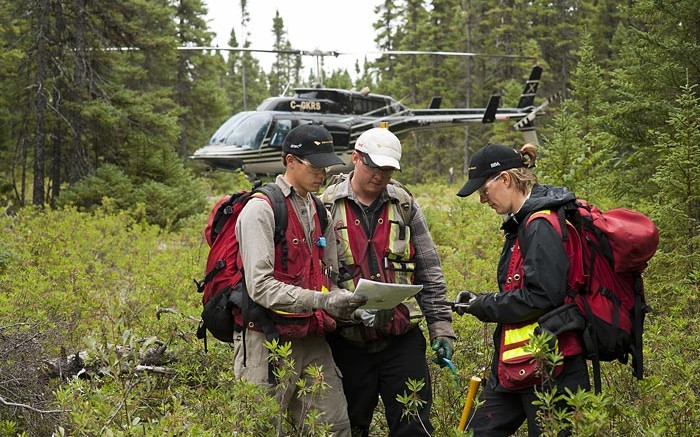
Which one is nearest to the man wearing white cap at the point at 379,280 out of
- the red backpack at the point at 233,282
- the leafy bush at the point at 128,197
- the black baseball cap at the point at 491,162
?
the red backpack at the point at 233,282

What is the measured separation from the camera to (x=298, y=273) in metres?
3.86

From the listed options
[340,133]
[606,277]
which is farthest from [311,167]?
[340,133]

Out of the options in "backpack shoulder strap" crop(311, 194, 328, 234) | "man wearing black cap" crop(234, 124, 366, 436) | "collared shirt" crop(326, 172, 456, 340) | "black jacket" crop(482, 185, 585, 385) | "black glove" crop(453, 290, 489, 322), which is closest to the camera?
"black jacket" crop(482, 185, 585, 385)

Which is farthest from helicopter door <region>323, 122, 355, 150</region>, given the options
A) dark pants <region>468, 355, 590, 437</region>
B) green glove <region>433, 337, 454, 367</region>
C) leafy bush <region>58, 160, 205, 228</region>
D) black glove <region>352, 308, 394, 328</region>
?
dark pants <region>468, 355, 590, 437</region>

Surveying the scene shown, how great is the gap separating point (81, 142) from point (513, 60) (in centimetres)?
2674

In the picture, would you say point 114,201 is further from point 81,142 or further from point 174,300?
point 174,300

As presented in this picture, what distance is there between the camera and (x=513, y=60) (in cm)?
3719

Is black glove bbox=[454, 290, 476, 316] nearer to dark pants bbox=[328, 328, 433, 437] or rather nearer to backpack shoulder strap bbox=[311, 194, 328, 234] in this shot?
dark pants bbox=[328, 328, 433, 437]

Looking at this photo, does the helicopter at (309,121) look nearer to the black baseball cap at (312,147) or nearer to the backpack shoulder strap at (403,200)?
the backpack shoulder strap at (403,200)

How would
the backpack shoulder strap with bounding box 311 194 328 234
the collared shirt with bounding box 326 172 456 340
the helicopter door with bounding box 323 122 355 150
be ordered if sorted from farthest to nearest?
the helicopter door with bounding box 323 122 355 150, the collared shirt with bounding box 326 172 456 340, the backpack shoulder strap with bounding box 311 194 328 234

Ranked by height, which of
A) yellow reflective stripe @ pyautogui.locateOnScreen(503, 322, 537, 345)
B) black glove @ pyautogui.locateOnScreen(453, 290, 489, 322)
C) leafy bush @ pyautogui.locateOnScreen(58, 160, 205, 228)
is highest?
black glove @ pyautogui.locateOnScreen(453, 290, 489, 322)

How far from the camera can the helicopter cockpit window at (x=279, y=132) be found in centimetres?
1833

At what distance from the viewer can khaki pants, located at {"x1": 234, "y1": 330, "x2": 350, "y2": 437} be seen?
383 centimetres

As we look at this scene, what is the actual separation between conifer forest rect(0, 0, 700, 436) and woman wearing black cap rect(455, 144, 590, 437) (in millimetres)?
215
